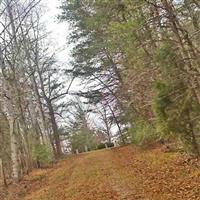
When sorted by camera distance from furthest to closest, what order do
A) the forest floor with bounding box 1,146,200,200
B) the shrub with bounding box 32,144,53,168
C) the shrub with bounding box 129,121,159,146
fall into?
the shrub with bounding box 32,144,53,168 < the shrub with bounding box 129,121,159,146 < the forest floor with bounding box 1,146,200,200

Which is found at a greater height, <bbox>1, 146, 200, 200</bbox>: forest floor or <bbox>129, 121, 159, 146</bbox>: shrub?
<bbox>129, 121, 159, 146</bbox>: shrub

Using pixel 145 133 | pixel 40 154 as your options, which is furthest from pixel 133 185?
pixel 40 154

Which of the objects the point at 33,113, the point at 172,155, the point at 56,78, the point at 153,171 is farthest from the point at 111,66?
the point at 153,171

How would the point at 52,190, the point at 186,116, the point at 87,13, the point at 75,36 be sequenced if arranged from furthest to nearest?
the point at 75,36 → the point at 87,13 → the point at 52,190 → the point at 186,116

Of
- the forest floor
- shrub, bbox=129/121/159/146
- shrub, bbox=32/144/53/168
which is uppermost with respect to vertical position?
shrub, bbox=32/144/53/168

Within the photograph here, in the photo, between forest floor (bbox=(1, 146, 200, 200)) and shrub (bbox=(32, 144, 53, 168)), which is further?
shrub (bbox=(32, 144, 53, 168))

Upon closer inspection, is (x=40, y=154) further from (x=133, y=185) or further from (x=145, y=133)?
(x=133, y=185)

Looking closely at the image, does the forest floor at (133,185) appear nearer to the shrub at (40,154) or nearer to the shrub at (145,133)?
the shrub at (145,133)

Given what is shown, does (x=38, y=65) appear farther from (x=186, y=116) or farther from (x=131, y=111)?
(x=186, y=116)

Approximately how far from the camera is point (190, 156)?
1631 centimetres

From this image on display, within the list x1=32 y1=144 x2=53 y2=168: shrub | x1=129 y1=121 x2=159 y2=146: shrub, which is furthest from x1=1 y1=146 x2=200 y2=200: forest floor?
x1=32 y1=144 x2=53 y2=168: shrub

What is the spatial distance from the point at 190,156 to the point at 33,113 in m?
20.0

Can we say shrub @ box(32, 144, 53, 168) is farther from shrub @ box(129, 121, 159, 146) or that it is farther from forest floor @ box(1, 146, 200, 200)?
forest floor @ box(1, 146, 200, 200)

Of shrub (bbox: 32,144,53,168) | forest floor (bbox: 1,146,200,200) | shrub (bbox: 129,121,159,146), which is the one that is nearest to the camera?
forest floor (bbox: 1,146,200,200)
